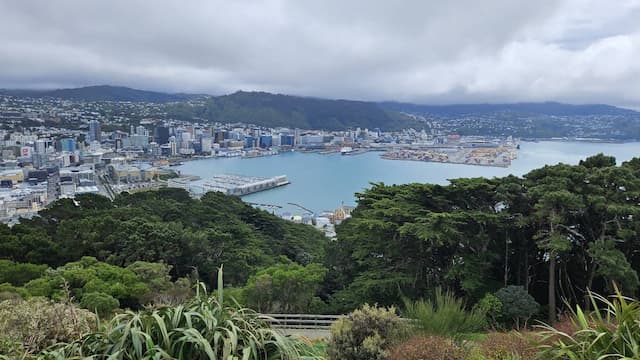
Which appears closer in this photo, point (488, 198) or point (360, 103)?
point (488, 198)

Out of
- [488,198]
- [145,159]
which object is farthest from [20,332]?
[145,159]

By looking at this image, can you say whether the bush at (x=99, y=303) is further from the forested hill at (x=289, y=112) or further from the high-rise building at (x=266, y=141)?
the forested hill at (x=289, y=112)

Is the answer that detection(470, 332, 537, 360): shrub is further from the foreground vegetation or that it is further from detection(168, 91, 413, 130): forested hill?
detection(168, 91, 413, 130): forested hill

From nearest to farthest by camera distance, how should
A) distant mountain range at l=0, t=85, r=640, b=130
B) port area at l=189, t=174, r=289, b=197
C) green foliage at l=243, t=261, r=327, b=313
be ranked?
green foliage at l=243, t=261, r=327, b=313 < port area at l=189, t=174, r=289, b=197 < distant mountain range at l=0, t=85, r=640, b=130

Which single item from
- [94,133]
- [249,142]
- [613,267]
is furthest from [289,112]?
[613,267]

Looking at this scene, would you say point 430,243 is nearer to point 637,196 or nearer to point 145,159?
point 637,196

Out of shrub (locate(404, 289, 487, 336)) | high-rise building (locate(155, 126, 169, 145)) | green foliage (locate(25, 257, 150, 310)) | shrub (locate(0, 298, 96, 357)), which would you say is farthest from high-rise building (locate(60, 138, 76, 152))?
shrub (locate(404, 289, 487, 336))
